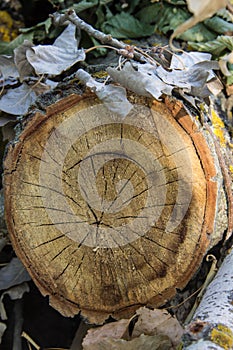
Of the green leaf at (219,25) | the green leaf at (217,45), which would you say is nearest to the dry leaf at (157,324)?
the green leaf at (217,45)

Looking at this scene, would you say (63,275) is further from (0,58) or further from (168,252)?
(0,58)

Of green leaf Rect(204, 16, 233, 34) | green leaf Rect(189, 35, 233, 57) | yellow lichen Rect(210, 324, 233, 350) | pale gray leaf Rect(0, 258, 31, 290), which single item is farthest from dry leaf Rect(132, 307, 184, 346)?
green leaf Rect(204, 16, 233, 34)

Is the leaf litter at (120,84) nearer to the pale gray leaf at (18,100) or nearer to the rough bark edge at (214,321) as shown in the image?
the pale gray leaf at (18,100)

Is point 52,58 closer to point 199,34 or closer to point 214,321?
point 199,34

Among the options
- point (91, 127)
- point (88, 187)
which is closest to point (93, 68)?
point (91, 127)

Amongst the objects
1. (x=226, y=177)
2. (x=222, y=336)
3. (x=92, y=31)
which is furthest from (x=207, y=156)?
(x=92, y=31)
